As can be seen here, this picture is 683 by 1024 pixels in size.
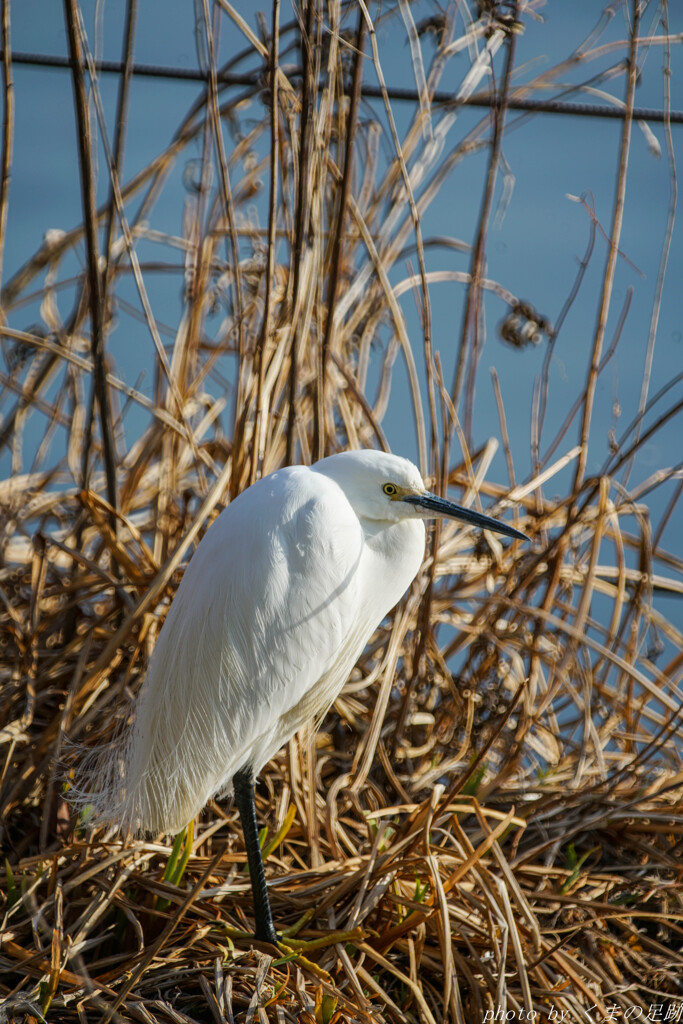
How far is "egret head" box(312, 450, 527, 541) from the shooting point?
1.01 m

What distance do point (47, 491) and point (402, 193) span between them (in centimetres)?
114

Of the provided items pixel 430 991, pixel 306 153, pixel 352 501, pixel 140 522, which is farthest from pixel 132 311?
pixel 430 991

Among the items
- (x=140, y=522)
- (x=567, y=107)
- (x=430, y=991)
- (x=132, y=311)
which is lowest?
(x=430, y=991)

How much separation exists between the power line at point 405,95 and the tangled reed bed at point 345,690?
2.5 inches

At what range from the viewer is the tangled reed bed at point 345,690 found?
103 cm

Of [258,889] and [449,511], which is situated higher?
[449,511]

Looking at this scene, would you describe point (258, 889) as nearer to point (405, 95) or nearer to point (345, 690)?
point (345, 690)

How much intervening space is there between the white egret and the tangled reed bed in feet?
0.40

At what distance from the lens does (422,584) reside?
4.87 ft

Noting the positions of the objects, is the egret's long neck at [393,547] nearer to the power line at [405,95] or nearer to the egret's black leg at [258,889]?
the egret's black leg at [258,889]

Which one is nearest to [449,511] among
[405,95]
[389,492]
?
[389,492]

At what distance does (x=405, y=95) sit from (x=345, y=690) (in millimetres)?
1179

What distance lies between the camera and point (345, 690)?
1.40 meters

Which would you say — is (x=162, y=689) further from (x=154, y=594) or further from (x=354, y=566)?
(x=354, y=566)
